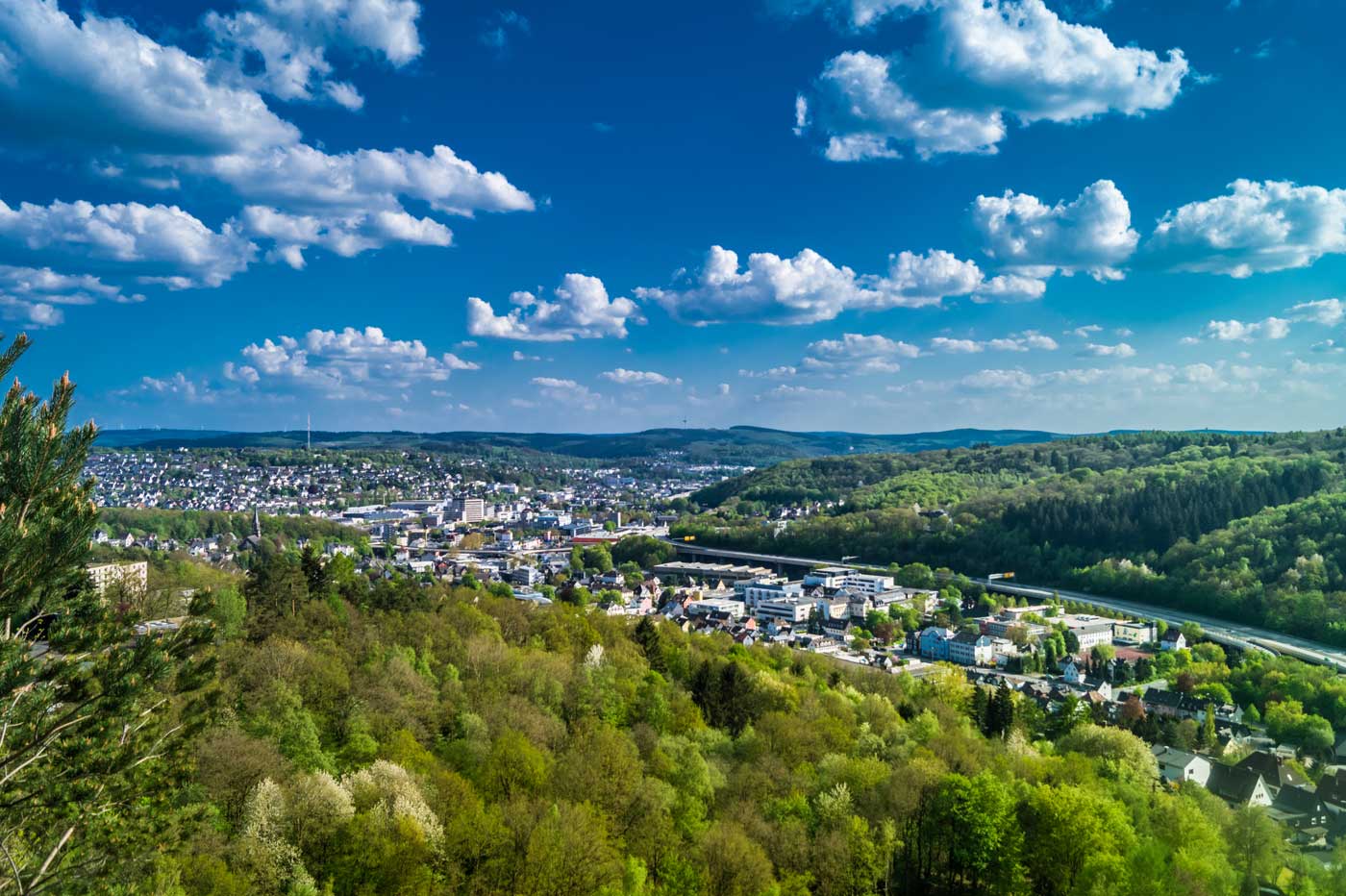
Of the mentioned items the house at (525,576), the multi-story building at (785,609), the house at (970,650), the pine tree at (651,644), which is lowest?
the multi-story building at (785,609)

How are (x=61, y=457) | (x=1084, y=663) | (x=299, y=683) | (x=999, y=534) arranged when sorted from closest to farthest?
(x=61, y=457), (x=299, y=683), (x=1084, y=663), (x=999, y=534)

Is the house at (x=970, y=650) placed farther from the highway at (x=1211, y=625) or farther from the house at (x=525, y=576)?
the house at (x=525, y=576)

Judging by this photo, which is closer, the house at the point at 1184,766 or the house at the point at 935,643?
the house at the point at 1184,766

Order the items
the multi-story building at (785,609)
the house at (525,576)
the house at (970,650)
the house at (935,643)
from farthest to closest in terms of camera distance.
→ the house at (525,576), the multi-story building at (785,609), the house at (935,643), the house at (970,650)

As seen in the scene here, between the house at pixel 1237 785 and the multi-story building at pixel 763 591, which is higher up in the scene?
the house at pixel 1237 785

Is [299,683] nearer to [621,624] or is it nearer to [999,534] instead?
[621,624]

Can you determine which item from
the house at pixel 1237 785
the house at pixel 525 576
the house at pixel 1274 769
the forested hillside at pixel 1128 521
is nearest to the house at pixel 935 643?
the forested hillside at pixel 1128 521

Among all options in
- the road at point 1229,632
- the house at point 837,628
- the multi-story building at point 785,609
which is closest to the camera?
the road at point 1229,632

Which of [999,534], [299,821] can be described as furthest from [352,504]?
[299,821]
